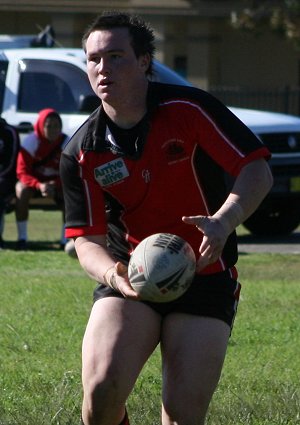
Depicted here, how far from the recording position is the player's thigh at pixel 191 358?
5.00 metres

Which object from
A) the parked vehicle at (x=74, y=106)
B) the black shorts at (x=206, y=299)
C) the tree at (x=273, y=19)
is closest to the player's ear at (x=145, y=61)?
the black shorts at (x=206, y=299)

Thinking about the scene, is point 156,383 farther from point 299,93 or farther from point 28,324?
point 299,93

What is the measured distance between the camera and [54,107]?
15617 millimetres

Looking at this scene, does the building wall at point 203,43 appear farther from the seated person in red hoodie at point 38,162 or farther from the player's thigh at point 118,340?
the player's thigh at point 118,340

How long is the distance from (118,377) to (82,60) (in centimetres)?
1077

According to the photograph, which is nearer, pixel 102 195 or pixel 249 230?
pixel 102 195

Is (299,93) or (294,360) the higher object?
(294,360)

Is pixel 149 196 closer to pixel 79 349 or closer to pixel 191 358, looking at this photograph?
pixel 191 358

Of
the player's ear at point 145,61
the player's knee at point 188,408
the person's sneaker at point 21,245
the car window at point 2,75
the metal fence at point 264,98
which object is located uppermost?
the player's ear at point 145,61

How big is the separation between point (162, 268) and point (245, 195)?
0.49 meters

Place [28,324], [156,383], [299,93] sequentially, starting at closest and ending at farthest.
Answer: [156,383], [28,324], [299,93]

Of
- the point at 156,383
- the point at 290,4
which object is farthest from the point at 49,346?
the point at 290,4

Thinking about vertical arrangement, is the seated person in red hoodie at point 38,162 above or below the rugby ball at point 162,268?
below

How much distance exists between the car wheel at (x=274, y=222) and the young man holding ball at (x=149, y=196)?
1052cm
